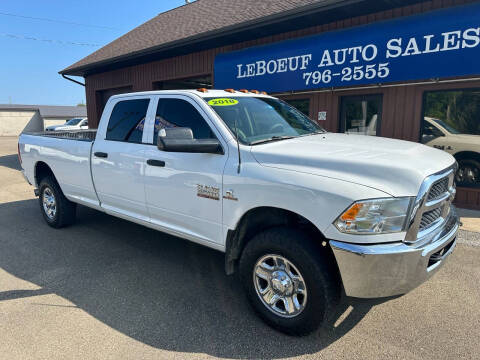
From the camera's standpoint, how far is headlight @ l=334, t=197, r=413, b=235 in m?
2.29

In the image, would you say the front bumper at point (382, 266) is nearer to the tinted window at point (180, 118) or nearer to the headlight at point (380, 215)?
the headlight at point (380, 215)

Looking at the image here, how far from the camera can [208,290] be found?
3.51 meters

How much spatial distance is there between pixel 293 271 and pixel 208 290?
3.75 ft

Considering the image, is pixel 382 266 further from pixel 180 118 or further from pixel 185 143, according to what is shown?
pixel 180 118

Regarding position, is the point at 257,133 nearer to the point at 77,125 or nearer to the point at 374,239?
the point at 374,239

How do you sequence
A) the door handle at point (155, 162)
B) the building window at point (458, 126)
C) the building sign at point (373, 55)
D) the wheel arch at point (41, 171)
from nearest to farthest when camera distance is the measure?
the door handle at point (155, 162), the wheel arch at point (41, 171), the building sign at point (373, 55), the building window at point (458, 126)

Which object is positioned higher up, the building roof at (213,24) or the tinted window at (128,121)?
the building roof at (213,24)

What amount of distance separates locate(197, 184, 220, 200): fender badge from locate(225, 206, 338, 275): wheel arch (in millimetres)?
314

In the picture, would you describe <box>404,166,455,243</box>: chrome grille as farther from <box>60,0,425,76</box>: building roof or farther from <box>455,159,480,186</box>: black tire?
<box>60,0,425,76</box>: building roof

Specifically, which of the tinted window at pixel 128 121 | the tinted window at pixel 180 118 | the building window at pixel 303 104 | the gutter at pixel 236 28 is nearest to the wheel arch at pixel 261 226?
the tinted window at pixel 180 118

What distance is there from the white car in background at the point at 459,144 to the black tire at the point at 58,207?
22.2ft

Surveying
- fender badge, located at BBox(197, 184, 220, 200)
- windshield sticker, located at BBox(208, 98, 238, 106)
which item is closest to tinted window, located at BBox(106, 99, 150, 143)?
windshield sticker, located at BBox(208, 98, 238, 106)

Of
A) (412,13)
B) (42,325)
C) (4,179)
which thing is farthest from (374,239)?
(4,179)

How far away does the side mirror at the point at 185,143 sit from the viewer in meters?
2.95
